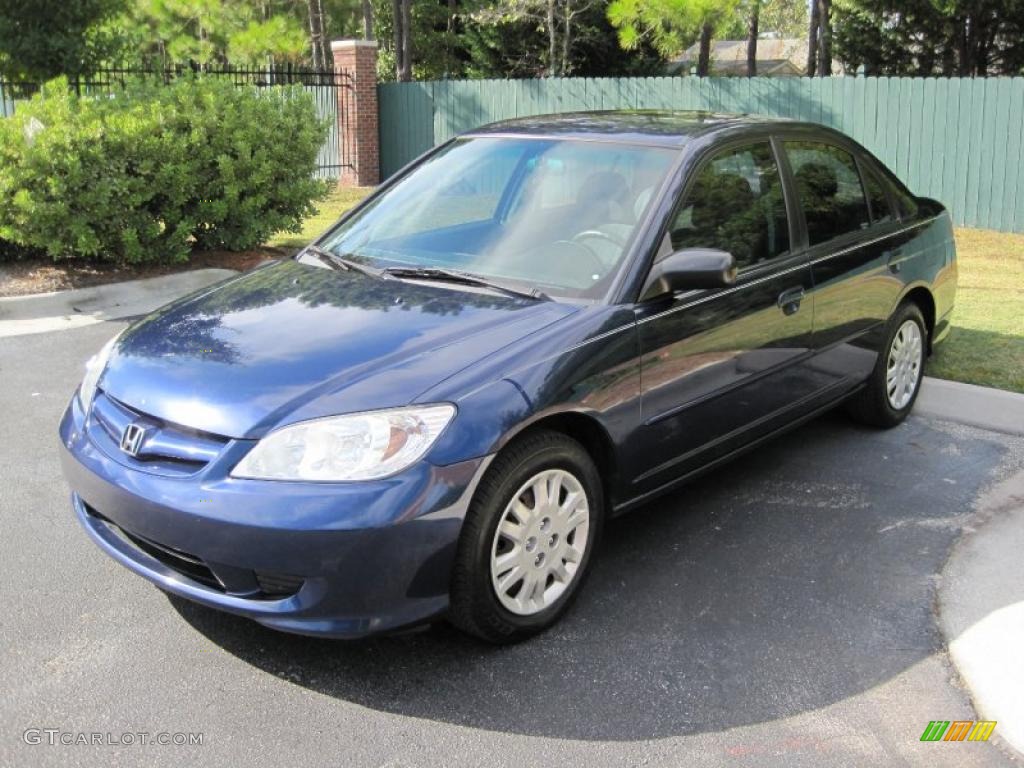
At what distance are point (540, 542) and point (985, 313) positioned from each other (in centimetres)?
640

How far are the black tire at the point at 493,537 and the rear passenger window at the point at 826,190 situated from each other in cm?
208

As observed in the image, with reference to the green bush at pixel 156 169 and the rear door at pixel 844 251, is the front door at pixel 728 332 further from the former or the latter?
the green bush at pixel 156 169

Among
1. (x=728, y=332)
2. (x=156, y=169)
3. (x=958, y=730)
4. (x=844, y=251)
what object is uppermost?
(x=156, y=169)

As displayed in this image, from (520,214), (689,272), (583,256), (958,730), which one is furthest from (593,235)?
(958,730)

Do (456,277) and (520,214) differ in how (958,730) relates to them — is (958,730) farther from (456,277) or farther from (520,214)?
(520,214)

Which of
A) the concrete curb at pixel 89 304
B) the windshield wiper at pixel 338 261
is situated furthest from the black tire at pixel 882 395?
the concrete curb at pixel 89 304

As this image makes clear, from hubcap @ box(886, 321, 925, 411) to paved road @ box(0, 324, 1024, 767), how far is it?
45.5 inches

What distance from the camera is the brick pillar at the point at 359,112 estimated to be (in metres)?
19.9

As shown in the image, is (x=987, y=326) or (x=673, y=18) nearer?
(x=987, y=326)

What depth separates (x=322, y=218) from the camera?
603 inches

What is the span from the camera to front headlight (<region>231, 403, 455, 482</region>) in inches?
125

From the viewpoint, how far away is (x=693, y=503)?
195 inches

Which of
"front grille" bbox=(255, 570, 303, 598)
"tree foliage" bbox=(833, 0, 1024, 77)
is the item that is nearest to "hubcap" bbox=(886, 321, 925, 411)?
"front grille" bbox=(255, 570, 303, 598)

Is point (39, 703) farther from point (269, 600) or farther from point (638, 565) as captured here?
point (638, 565)
